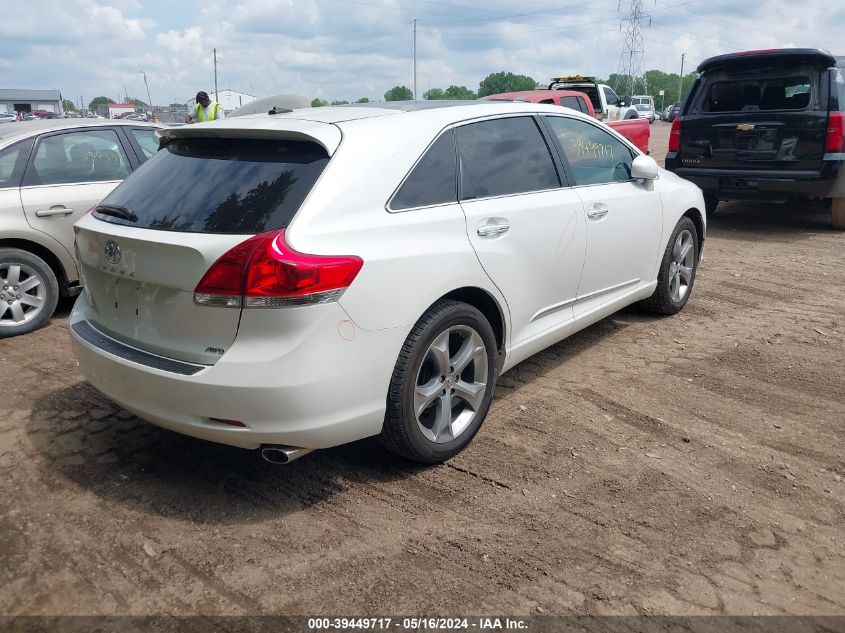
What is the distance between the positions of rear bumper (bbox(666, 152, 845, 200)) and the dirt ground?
14.0ft

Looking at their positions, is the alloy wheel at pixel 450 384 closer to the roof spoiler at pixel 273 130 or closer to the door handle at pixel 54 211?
the roof spoiler at pixel 273 130

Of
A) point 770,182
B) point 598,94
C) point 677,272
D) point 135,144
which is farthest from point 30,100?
point 677,272

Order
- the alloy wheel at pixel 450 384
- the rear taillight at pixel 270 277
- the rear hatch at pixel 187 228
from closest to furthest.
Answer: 1. the rear taillight at pixel 270 277
2. the rear hatch at pixel 187 228
3. the alloy wheel at pixel 450 384

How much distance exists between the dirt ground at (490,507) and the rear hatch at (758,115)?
4425 mm

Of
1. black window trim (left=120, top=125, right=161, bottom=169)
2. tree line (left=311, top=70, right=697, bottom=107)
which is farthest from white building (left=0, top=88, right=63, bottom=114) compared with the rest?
black window trim (left=120, top=125, right=161, bottom=169)

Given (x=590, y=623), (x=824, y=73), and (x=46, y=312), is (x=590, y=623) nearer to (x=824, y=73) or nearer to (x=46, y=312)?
(x=46, y=312)

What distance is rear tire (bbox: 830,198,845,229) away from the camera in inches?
347

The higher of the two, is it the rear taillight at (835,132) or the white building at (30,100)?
the white building at (30,100)

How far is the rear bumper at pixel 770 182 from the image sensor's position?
809cm

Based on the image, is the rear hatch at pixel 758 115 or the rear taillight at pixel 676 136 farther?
the rear taillight at pixel 676 136

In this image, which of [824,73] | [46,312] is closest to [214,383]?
[46,312]

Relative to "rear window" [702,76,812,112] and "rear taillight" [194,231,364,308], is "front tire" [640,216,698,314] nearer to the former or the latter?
"rear taillight" [194,231,364,308]

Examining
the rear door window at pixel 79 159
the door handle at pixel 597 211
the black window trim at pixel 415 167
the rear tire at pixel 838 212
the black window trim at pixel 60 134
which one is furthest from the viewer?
the rear tire at pixel 838 212

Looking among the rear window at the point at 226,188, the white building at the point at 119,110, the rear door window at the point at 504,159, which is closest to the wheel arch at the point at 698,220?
the rear door window at the point at 504,159
